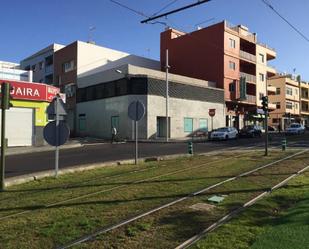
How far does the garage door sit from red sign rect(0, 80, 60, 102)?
100 cm

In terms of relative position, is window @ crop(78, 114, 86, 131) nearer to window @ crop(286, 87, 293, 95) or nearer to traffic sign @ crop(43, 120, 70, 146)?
traffic sign @ crop(43, 120, 70, 146)

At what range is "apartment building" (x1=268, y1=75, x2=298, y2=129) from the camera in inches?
3105

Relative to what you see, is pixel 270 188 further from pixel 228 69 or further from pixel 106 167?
pixel 228 69

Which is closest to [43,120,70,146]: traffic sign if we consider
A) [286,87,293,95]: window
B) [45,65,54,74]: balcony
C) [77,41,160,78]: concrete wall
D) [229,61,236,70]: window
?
[77,41,160,78]: concrete wall

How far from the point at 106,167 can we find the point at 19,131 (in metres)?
15.0

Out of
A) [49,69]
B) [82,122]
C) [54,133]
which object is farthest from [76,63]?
[54,133]

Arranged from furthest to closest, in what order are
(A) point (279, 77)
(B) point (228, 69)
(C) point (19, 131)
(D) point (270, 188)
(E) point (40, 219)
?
(A) point (279, 77) → (B) point (228, 69) → (C) point (19, 131) → (D) point (270, 188) → (E) point (40, 219)

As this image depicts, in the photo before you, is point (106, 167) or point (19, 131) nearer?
point (106, 167)

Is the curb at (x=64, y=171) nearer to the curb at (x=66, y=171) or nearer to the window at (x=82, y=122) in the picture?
the curb at (x=66, y=171)

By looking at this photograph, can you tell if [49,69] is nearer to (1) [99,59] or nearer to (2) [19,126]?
(1) [99,59]

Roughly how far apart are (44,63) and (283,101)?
155 ft

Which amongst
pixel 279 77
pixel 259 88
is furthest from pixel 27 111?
pixel 279 77

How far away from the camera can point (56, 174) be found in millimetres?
12852

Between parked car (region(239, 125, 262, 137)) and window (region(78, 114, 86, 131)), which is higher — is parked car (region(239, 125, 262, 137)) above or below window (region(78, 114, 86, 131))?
below
